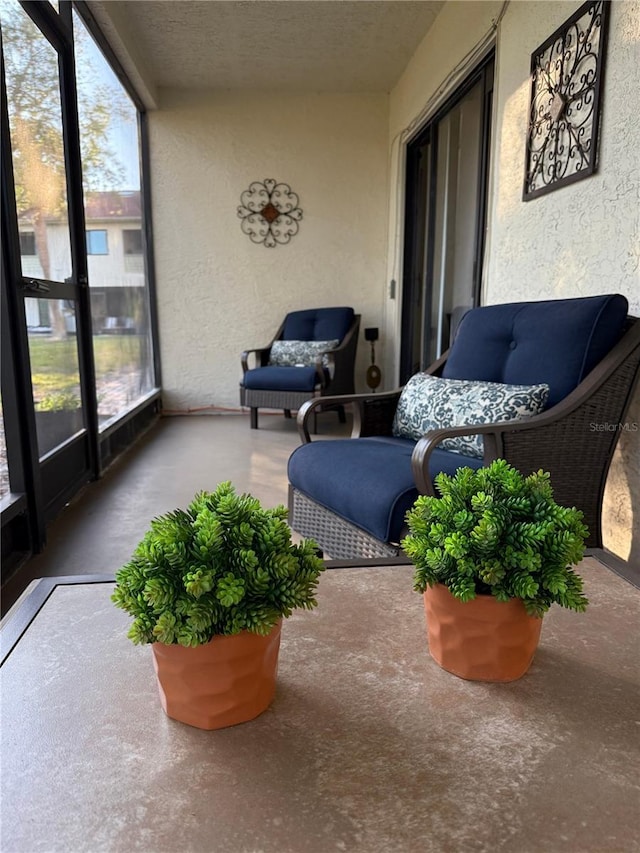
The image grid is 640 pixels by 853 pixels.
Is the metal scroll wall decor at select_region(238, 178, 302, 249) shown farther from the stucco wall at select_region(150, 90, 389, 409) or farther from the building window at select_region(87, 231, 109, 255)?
the building window at select_region(87, 231, 109, 255)

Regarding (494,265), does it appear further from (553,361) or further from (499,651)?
(499,651)

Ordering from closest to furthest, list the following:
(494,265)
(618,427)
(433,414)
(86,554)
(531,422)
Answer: (531,422), (618,427), (433,414), (86,554), (494,265)

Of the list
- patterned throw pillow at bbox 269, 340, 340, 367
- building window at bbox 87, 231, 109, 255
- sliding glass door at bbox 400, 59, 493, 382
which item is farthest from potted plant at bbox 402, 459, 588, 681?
patterned throw pillow at bbox 269, 340, 340, 367

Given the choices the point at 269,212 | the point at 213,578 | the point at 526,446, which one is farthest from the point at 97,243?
the point at 213,578

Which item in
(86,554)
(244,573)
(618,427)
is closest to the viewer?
(244,573)

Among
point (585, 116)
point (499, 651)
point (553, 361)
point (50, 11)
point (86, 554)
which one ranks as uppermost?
point (50, 11)

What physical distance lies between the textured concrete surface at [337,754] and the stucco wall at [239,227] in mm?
4409

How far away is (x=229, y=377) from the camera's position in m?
5.07

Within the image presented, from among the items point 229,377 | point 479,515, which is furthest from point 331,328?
point 479,515

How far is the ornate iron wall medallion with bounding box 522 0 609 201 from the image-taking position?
1794 mm

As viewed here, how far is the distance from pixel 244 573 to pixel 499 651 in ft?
1.05

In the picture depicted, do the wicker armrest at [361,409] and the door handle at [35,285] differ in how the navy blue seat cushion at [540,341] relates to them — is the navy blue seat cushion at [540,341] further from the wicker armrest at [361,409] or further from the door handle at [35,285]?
the door handle at [35,285]

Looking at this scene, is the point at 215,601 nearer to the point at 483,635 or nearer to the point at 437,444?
the point at 483,635

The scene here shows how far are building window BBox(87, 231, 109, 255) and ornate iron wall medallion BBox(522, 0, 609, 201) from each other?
7.26 feet
